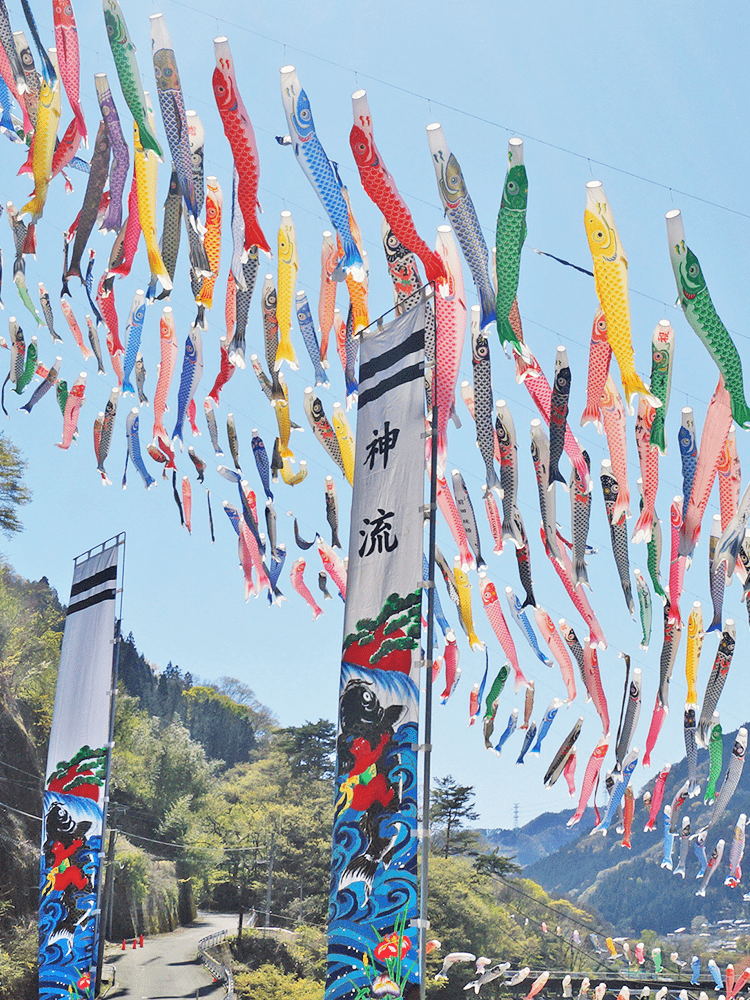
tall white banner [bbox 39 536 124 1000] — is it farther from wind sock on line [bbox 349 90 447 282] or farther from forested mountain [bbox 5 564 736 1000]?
forested mountain [bbox 5 564 736 1000]

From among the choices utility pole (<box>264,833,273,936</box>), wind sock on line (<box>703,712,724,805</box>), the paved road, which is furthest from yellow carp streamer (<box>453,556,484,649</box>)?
utility pole (<box>264,833,273,936</box>)

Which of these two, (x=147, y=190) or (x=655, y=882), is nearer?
(x=147, y=190)

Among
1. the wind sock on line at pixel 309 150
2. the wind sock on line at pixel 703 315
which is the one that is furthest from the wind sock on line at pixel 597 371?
the wind sock on line at pixel 309 150

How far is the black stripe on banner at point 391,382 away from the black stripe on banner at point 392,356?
100 mm

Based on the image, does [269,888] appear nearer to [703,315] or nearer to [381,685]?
[703,315]

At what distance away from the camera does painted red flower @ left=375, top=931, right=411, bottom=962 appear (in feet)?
17.3

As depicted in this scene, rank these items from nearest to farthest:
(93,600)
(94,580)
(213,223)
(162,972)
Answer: (213,223)
(93,600)
(94,580)
(162,972)

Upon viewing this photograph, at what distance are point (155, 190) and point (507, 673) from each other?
9.07 metres

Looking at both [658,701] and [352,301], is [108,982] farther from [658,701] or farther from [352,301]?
[352,301]

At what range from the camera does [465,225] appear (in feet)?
28.1

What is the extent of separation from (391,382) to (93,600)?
6.23 m

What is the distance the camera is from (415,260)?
934cm

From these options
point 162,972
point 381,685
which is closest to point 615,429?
point 381,685

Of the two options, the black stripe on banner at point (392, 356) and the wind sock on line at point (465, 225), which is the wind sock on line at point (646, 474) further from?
the black stripe on banner at point (392, 356)
